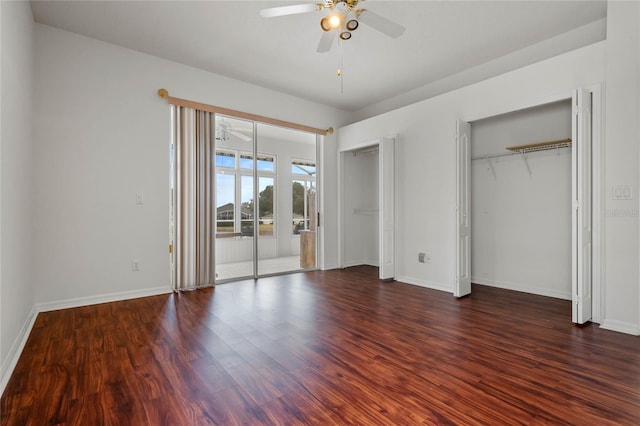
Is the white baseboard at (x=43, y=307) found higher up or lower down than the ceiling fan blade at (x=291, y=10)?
lower down

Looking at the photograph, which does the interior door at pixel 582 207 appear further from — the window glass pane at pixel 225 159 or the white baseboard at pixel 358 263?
the window glass pane at pixel 225 159

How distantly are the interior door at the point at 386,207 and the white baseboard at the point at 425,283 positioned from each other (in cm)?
20

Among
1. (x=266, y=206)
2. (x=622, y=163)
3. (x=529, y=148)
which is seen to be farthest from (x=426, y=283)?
(x=266, y=206)

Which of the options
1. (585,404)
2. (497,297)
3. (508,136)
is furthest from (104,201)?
(508,136)

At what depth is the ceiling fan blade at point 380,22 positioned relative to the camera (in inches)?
106

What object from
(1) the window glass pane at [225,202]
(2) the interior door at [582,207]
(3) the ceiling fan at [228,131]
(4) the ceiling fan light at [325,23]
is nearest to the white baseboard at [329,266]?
(1) the window glass pane at [225,202]

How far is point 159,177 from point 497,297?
4652mm

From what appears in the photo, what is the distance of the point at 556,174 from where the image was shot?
12.8 feet

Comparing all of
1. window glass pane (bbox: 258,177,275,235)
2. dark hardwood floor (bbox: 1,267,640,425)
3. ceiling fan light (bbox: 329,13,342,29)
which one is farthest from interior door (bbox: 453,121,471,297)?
window glass pane (bbox: 258,177,275,235)

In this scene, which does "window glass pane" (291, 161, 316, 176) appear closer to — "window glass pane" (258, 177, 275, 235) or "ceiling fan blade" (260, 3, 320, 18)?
"window glass pane" (258, 177, 275, 235)

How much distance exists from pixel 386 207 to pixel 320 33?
2656 mm

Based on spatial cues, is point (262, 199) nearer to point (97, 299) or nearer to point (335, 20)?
point (97, 299)

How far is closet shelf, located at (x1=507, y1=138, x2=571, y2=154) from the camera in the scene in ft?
12.0

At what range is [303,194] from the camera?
604 centimetres
